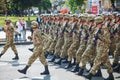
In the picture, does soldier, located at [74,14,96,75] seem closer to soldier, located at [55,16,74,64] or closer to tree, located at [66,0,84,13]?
soldier, located at [55,16,74,64]

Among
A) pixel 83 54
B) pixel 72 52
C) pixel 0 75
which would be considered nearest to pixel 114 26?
pixel 72 52

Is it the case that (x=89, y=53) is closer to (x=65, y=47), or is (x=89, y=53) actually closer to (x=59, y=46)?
(x=65, y=47)

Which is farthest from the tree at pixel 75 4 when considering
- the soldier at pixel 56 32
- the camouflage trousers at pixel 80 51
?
the camouflage trousers at pixel 80 51

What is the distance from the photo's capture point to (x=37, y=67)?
1730cm

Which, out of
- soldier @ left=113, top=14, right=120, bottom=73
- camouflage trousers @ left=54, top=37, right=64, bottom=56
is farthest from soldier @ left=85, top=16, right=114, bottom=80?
camouflage trousers @ left=54, top=37, right=64, bottom=56

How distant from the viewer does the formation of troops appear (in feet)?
44.4

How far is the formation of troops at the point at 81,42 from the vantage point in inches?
532

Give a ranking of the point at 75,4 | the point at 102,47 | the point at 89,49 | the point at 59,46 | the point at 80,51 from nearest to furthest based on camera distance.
A: the point at 102,47 → the point at 89,49 → the point at 80,51 → the point at 59,46 → the point at 75,4

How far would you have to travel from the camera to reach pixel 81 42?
15453mm

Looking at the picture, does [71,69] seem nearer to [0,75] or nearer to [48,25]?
[0,75]

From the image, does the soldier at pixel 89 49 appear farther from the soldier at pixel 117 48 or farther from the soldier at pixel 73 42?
the soldier at pixel 117 48

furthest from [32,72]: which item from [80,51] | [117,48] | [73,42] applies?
[117,48]

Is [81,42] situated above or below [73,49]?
A: above

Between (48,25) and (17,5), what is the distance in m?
36.9
